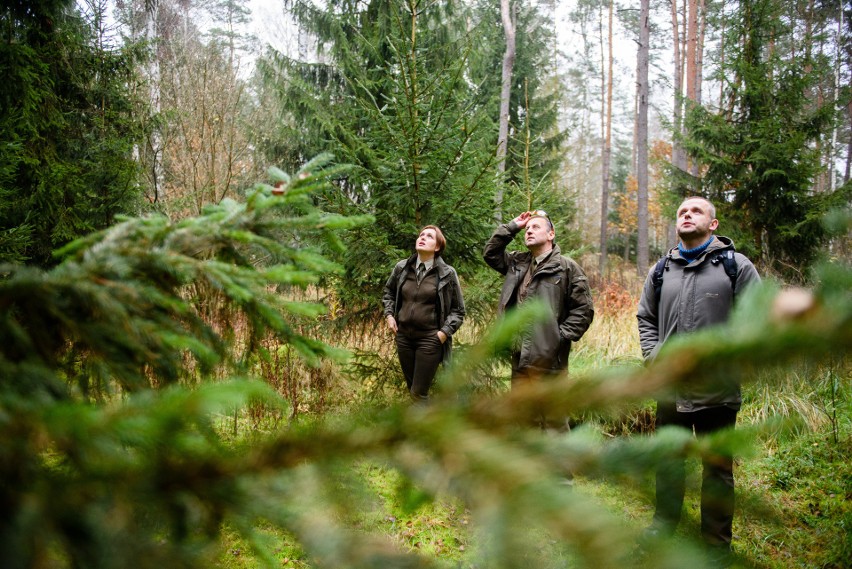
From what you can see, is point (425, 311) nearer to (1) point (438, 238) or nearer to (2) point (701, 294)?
(1) point (438, 238)

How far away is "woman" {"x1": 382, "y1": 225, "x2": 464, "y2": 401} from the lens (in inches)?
163

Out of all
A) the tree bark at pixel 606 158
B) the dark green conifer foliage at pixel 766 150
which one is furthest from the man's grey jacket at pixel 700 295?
the tree bark at pixel 606 158

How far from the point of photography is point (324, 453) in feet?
1.95

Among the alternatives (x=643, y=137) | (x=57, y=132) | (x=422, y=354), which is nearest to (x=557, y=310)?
(x=422, y=354)

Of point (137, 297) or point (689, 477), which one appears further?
point (137, 297)

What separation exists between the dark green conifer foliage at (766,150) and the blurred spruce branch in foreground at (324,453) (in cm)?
808

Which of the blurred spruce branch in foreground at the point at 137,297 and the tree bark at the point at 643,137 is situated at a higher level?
the tree bark at the point at 643,137

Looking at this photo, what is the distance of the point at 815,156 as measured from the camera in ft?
24.1

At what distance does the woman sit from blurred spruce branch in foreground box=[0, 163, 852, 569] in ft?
11.0

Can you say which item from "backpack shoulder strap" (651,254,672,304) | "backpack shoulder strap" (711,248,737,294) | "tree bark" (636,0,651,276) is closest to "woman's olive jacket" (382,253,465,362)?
"backpack shoulder strap" (651,254,672,304)

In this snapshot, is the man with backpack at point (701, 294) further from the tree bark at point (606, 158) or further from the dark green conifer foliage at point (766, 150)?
the tree bark at point (606, 158)

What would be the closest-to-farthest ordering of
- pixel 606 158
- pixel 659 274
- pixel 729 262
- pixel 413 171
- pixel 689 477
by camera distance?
pixel 689 477
pixel 729 262
pixel 659 274
pixel 413 171
pixel 606 158

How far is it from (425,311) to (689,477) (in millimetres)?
3560

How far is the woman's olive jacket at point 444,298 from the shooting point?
13.6ft
